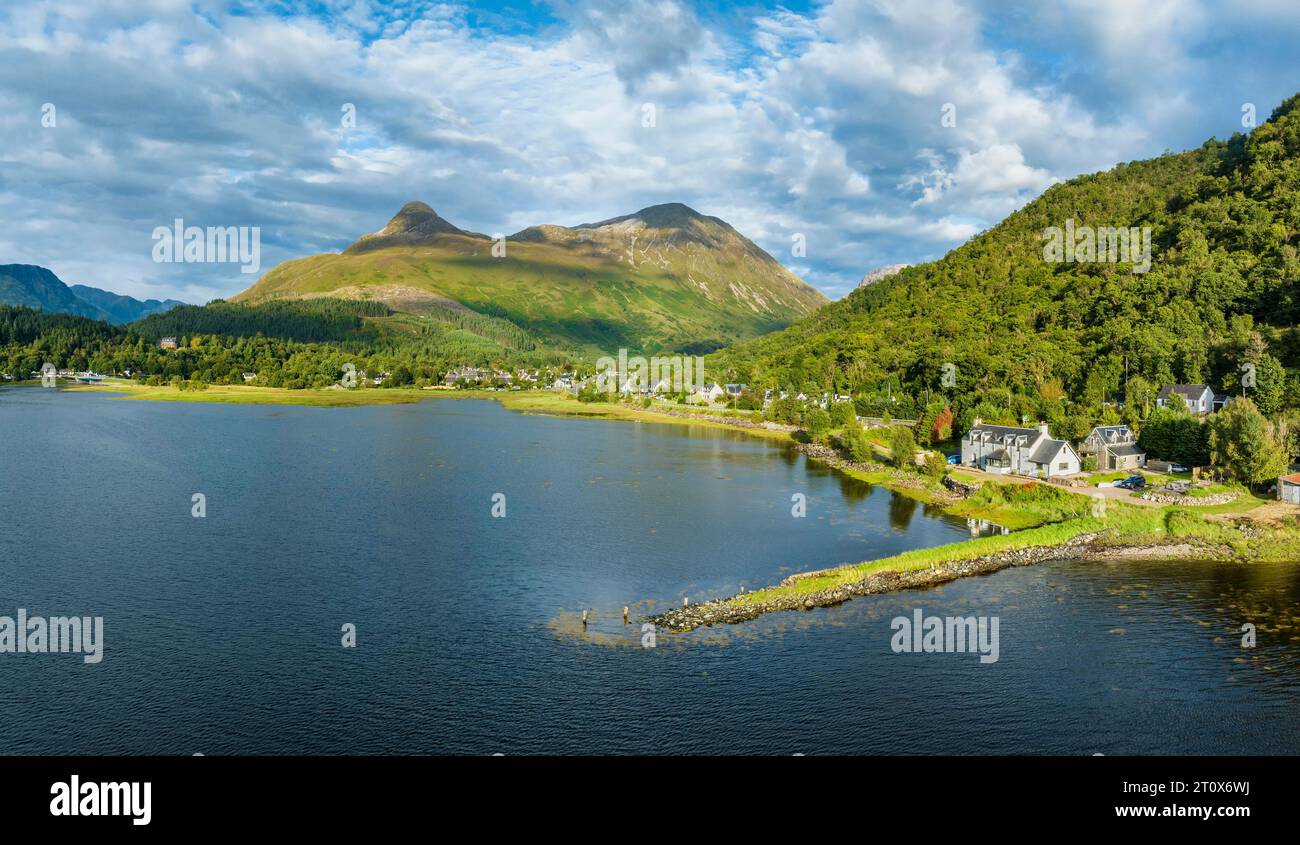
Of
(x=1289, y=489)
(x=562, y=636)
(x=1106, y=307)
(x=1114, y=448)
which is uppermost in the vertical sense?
(x=1106, y=307)

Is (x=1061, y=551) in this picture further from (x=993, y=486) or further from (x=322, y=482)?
(x=322, y=482)

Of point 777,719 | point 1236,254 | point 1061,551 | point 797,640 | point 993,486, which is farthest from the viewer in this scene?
point 1236,254

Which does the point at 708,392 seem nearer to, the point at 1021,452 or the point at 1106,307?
the point at 1106,307

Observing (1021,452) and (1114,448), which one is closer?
(1114,448)

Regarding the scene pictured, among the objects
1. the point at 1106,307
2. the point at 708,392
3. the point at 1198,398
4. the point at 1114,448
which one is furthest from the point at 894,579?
the point at 708,392

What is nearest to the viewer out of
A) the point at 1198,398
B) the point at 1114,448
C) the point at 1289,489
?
the point at 1289,489

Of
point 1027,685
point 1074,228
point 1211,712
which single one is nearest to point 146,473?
point 1027,685

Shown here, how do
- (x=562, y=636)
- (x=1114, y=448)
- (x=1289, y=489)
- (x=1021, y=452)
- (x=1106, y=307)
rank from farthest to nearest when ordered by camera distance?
1. (x=1106, y=307)
2. (x=1021, y=452)
3. (x=1114, y=448)
4. (x=1289, y=489)
5. (x=562, y=636)
